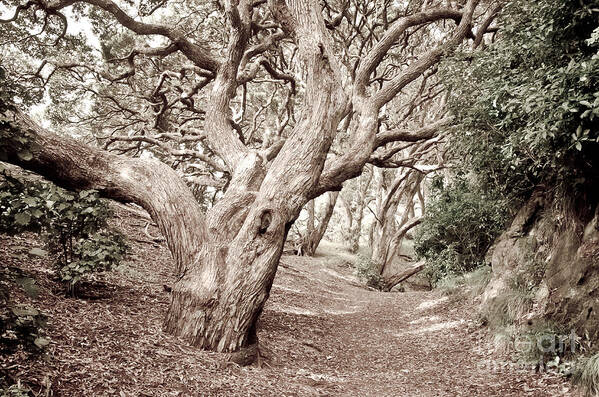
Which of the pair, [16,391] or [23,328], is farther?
[16,391]

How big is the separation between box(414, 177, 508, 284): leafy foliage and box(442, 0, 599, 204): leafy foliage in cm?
184

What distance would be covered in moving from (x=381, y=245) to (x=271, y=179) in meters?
11.3

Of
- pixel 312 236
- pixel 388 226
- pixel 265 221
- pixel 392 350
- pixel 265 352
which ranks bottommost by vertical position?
pixel 265 352

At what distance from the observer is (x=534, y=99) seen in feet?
14.4

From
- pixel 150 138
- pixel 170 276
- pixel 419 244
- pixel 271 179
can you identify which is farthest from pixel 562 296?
pixel 150 138

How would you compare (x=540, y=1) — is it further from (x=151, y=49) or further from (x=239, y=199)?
(x=151, y=49)

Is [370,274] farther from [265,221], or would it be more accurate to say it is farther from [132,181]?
[132,181]

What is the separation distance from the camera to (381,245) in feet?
50.9

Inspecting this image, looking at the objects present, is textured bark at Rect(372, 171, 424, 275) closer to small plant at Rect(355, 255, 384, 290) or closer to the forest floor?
small plant at Rect(355, 255, 384, 290)

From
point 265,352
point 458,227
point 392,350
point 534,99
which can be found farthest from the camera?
point 458,227

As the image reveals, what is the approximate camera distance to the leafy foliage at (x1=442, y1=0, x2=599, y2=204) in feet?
12.8

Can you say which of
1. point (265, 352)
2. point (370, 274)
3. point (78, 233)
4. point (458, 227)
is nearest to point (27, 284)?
point (78, 233)

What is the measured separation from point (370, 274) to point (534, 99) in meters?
11.3

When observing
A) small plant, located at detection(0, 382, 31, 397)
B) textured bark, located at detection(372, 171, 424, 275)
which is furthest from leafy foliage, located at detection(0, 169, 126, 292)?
textured bark, located at detection(372, 171, 424, 275)
